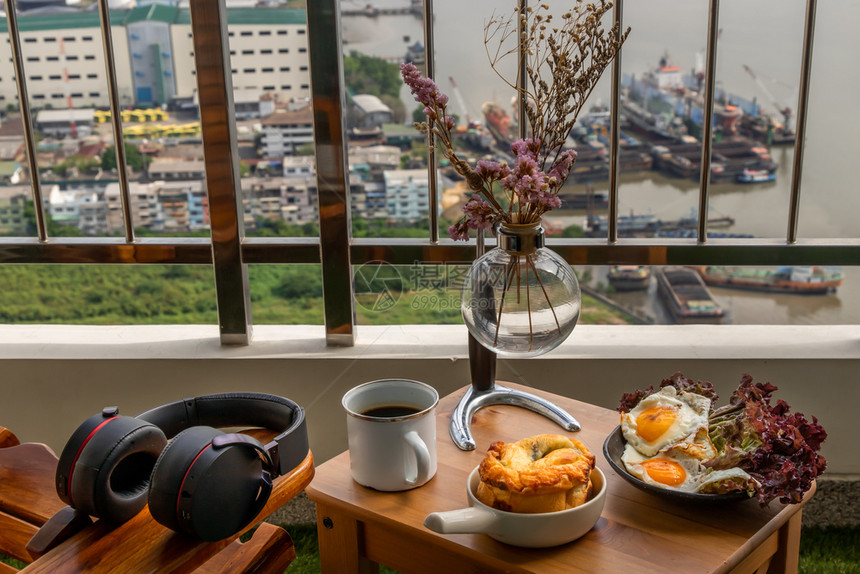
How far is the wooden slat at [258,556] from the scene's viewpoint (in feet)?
3.17

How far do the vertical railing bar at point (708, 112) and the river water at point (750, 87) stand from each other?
16.8 feet

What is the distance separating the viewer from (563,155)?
111 cm

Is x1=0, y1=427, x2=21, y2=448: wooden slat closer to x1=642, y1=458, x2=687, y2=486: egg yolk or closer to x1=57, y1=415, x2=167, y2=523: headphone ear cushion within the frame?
x1=57, y1=415, x2=167, y2=523: headphone ear cushion

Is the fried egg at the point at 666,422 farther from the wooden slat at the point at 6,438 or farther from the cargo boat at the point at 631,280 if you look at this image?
the cargo boat at the point at 631,280

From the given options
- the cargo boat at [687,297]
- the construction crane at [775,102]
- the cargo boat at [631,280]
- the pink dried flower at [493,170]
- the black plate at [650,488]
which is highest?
the construction crane at [775,102]

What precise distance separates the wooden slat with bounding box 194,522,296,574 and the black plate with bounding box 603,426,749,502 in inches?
19.2

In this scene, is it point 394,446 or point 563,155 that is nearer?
point 394,446

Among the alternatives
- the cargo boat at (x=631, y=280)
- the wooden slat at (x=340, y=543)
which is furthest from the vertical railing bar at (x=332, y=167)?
the cargo boat at (x=631, y=280)

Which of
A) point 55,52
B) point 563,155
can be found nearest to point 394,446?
point 563,155

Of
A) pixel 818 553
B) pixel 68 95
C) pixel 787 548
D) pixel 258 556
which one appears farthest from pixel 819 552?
pixel 68 95

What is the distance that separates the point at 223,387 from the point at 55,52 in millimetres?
10691

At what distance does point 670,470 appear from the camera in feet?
3.09

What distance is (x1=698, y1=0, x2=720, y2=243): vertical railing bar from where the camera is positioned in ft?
5.27

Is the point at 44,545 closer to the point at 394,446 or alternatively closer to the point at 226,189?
the point at 394,446
